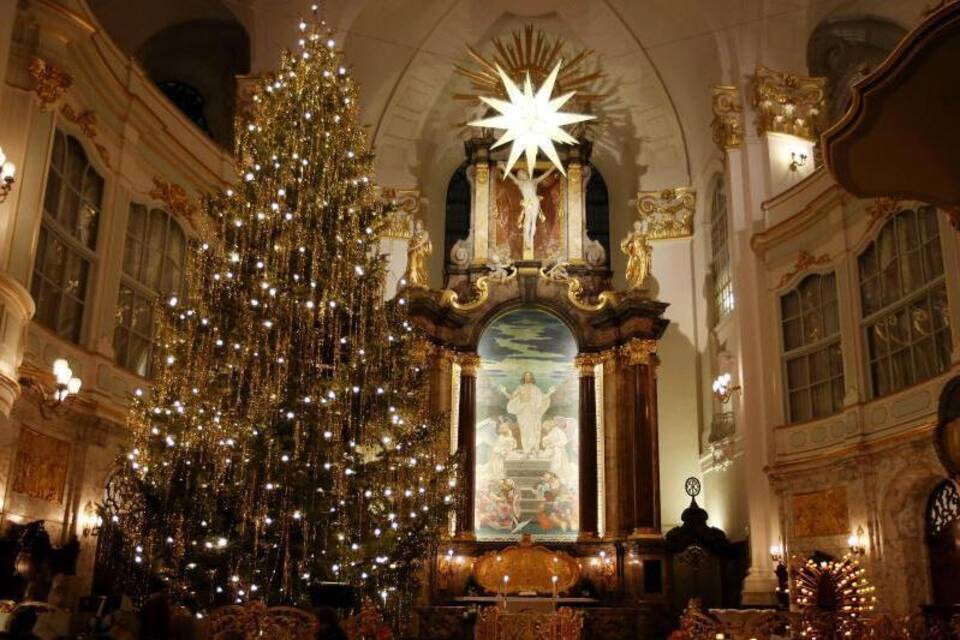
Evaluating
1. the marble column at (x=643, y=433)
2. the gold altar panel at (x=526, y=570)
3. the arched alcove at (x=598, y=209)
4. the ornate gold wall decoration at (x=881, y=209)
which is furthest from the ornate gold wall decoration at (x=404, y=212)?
the ornate gold wall decoration at (x=881, y=209)

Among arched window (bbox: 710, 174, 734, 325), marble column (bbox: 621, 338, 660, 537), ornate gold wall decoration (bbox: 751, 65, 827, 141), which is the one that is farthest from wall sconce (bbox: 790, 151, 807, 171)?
marble column (bbox: 621, 338, 660, 537)

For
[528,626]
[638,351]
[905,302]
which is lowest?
[528,626]

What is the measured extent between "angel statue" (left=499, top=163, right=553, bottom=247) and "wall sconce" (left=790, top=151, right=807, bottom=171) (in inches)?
229

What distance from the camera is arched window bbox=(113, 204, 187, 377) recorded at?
51.1ft

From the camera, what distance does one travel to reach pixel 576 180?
75.5ft

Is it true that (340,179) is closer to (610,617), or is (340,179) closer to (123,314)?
(123,314)

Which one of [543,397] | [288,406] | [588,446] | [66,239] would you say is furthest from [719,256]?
[66,239]

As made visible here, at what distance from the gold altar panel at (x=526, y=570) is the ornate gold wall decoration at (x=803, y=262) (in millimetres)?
6876

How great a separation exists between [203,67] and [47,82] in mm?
10418

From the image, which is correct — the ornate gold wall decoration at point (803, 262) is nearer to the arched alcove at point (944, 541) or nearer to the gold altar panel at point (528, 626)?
the arched alcove at point (944, 541)

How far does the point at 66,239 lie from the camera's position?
13953mm

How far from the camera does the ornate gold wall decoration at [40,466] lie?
1243cm

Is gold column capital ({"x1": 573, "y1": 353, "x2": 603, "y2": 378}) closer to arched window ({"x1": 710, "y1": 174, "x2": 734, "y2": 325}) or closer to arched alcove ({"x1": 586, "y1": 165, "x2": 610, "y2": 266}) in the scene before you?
arched window ({"x1": 710, "y1": 174, "x2": 734, "y2": 325})

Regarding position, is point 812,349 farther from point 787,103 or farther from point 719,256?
point 787,103
